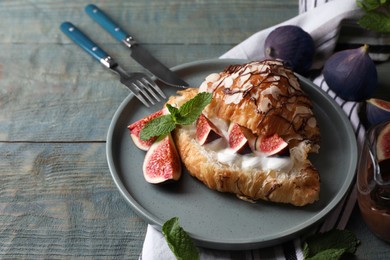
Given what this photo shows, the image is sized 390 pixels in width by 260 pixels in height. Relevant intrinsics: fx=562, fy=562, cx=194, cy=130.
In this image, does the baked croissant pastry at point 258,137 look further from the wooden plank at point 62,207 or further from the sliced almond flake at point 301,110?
the wooden plank at point 62,207

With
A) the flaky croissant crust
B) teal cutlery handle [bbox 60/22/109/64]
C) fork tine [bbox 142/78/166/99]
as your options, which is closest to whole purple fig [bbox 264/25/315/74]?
fork tine [bbox 142/78/166/99]

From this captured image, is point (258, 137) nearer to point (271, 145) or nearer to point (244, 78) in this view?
point (271, 145)

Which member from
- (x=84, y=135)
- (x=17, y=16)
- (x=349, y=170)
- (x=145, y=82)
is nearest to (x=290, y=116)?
(x=349, y=170)

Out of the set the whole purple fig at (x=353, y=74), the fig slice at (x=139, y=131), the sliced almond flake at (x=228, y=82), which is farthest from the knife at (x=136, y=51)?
the whole purple fig at (x=353, y=74)

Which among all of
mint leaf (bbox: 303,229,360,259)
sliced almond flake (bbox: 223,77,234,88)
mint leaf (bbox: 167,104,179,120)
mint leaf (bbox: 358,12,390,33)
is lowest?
mint leaf (bbox: 303,229,360,259)

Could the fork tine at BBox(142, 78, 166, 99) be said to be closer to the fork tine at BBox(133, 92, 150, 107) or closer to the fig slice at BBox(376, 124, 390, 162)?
the fork tine at BBox(133, 92, 150, 107)

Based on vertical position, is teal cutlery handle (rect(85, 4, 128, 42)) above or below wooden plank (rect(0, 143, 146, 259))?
above
